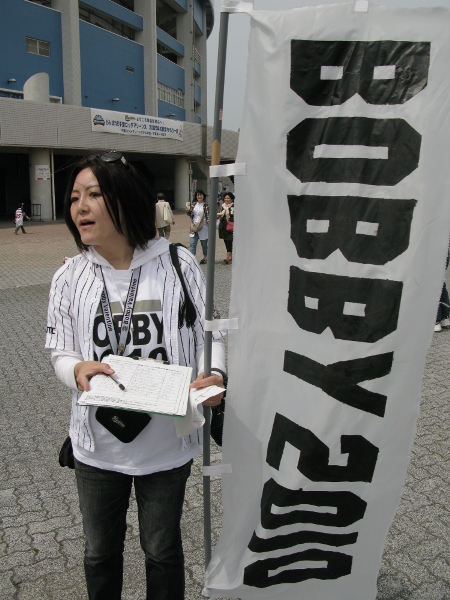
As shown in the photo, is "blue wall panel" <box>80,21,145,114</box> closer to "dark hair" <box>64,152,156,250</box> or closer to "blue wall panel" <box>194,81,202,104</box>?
"blue wall panel" <box>194,81,202,104</box>

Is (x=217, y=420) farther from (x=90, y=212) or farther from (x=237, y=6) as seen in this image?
(x=237, y=6)

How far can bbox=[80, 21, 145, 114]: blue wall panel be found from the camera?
35.8 m

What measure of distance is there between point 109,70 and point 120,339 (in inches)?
1550

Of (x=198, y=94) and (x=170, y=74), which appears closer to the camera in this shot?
(x=170, y=74)

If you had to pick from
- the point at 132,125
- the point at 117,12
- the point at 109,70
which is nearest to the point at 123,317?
the point at 132,125

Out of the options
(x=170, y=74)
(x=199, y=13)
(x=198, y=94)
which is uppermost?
(x=199, y=13)

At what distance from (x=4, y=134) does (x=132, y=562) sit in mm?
27453

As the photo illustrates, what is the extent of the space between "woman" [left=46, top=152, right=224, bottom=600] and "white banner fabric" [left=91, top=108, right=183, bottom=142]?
30609 mm

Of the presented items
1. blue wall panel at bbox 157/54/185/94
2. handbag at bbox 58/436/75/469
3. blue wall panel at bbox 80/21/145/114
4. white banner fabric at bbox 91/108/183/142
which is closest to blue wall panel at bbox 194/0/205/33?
blue wall panel at bbox 157/54/185/94

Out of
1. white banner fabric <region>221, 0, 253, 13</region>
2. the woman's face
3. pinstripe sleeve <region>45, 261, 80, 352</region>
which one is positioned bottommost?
pinstripe sleeve <region>45, 261, 80, 352</region>

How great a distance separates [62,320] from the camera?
2.07 metres

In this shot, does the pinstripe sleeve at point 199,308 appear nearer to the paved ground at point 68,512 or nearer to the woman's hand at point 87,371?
the woman's hand at point 87,371

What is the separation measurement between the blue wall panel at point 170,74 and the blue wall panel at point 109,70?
3.11m

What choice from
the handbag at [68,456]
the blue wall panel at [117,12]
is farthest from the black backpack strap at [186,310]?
the blue wall panel at [117,12]
